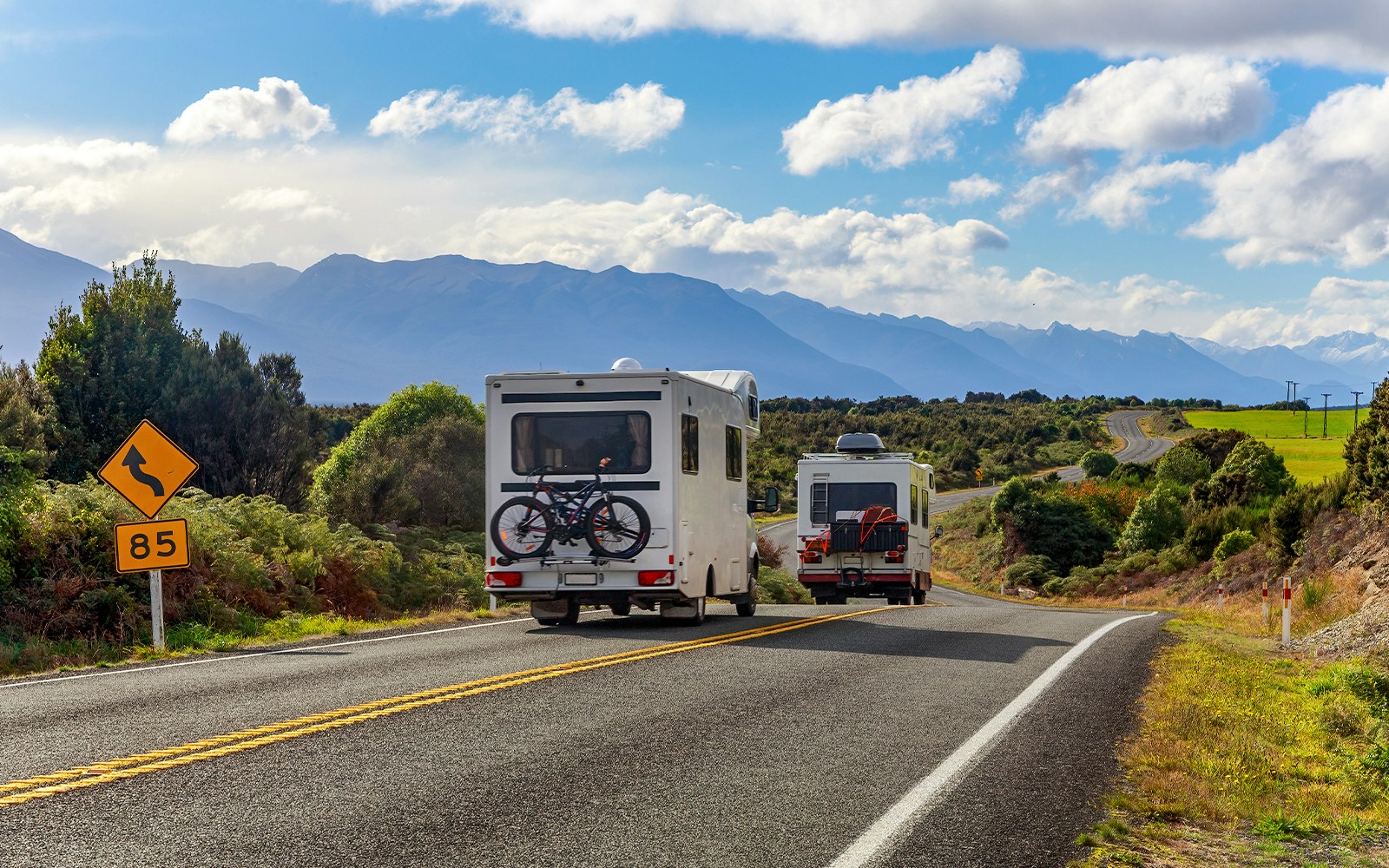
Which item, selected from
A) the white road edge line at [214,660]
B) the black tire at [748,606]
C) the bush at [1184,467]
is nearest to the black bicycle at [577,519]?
the white road edge line at [214,660]

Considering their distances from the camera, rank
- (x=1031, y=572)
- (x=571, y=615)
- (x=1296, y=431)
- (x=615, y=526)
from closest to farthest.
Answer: (x=615, y=526) < (x=571, y=615) < (x=1031, y=572) < (x=1296, y=431)

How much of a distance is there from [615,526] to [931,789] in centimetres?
899

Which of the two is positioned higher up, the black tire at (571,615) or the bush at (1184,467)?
the bush at (1184,467)

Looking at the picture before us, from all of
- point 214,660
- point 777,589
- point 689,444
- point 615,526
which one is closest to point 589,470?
point 615,526

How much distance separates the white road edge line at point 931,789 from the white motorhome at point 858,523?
16.4 meters

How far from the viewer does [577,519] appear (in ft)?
51.3

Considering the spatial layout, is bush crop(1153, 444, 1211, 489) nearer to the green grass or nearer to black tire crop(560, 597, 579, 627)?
black tire crop(560, 597, 579, 627)

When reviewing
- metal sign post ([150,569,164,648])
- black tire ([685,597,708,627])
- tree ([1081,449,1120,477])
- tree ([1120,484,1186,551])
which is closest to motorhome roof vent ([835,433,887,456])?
black tire ([685,597,708,627])

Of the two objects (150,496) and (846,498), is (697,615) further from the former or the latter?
(846,498)

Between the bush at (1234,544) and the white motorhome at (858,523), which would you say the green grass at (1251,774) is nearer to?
the white motorhome at (858,523)

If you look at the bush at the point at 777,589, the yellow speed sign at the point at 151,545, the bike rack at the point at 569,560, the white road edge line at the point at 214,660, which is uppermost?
the yellow speed sign at the point at 151,545

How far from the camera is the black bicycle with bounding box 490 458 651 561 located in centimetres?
1555

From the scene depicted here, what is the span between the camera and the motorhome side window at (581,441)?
1562 cm

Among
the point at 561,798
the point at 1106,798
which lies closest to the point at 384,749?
the point at 561,798
